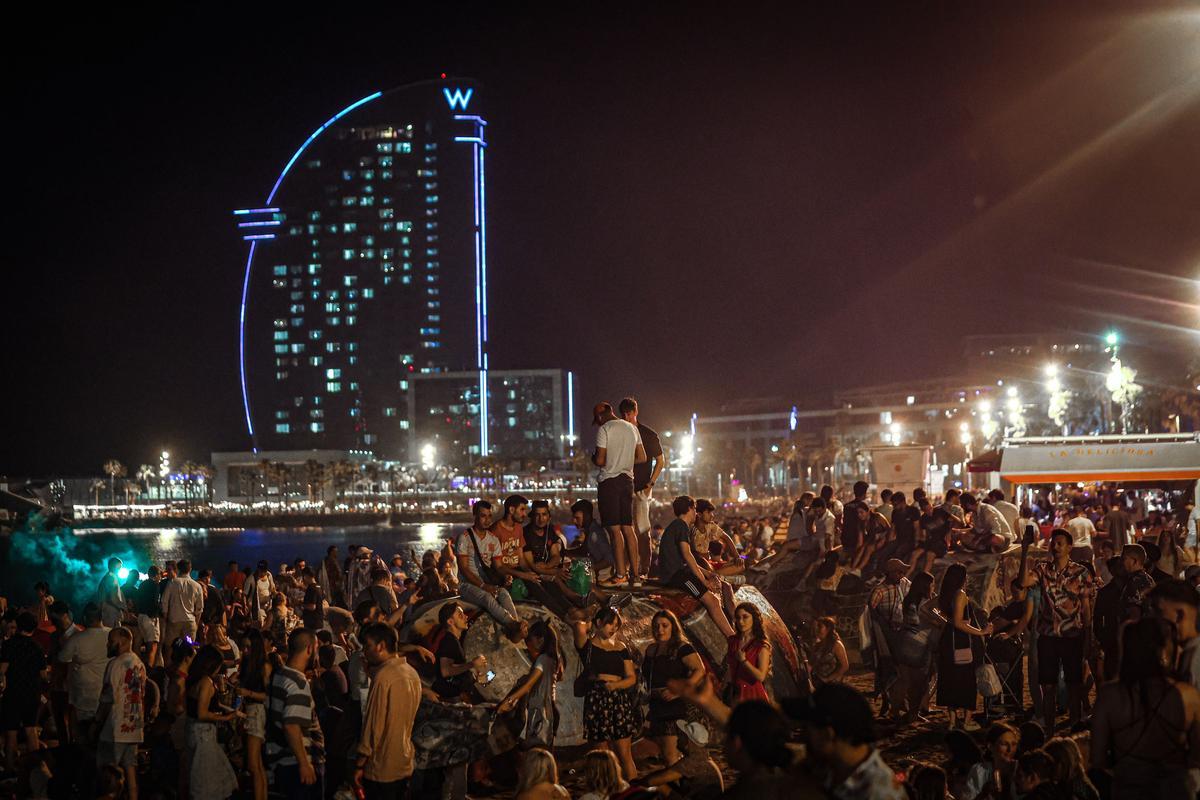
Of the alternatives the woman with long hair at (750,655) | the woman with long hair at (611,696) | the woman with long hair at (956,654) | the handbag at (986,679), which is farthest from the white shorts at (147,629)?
the handbag at (986,679)

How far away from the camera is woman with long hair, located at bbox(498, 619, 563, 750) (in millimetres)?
9094

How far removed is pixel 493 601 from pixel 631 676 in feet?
8.11

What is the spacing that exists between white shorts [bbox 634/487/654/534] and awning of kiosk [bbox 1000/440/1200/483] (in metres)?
15.0

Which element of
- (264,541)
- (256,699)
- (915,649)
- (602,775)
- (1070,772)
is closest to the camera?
(1070,772)

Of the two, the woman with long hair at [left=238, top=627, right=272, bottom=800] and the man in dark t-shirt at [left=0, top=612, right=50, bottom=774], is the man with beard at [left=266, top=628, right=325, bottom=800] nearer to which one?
the woman with long hair at [left=238, top=627, right=272, bottom=800]

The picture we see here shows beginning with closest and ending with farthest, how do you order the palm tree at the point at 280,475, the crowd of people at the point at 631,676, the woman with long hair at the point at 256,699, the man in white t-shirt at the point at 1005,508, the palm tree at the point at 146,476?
the crowd of people at the point at 631,676
the woman with long hair at the point at 256,699
the man in white t-shirt at the point at 1005,508
the palm tree at the point at 280,475
the palm tree at the point at 146,476

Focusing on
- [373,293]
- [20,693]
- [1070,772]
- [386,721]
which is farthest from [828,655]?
[373,293]

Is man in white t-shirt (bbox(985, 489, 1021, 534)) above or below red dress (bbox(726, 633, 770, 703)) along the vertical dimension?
above

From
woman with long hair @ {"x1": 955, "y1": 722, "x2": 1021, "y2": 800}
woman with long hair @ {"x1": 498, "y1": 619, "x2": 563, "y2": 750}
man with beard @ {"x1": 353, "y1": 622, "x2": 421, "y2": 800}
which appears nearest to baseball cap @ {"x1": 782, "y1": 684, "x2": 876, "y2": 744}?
woman with long hair @ {"x1": 955, "y1": 722, "x2": 1021, "y2": 800}

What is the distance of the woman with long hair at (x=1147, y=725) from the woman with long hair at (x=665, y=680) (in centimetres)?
304

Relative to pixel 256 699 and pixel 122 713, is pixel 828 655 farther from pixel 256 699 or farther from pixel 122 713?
pixel 122 713

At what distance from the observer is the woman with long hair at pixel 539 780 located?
617 cm

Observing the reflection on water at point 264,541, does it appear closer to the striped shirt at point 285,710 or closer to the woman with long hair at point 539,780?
the striped shirt at point 285,710

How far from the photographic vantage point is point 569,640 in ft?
35.7
